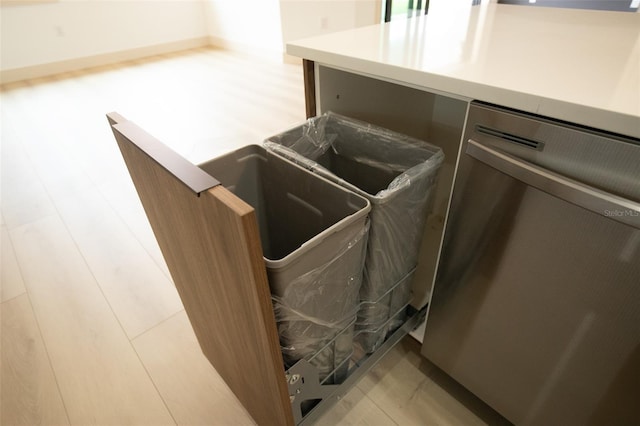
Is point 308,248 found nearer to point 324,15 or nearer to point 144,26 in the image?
point 324,15

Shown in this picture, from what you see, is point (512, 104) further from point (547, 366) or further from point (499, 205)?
point (547, 366)

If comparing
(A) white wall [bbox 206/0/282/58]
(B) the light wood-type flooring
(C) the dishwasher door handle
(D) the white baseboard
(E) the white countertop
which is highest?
(E) the white countertop

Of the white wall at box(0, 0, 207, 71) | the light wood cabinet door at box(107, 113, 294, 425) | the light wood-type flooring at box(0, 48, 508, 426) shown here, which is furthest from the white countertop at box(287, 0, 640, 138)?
the white wall at box(0, 0, 207, 71)

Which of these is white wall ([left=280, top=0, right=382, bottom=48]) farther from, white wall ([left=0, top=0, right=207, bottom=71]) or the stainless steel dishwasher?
the stainless steel dishwasher

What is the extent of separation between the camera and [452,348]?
917 millimetres

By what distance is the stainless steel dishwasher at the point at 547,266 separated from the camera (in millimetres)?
533

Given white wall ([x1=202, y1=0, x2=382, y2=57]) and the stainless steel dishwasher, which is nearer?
the stainless steel dishwasher

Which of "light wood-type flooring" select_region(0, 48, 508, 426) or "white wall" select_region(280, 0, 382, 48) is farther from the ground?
"white wall" select_region(280, 0, 382, 48)

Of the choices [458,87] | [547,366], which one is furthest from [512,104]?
[547,366]

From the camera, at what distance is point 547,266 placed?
64 cm

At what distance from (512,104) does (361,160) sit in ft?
1.57

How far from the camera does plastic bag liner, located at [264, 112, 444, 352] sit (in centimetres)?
76

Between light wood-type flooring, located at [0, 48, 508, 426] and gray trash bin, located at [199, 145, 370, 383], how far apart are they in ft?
0.97

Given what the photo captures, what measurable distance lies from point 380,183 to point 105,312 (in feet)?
3.55
